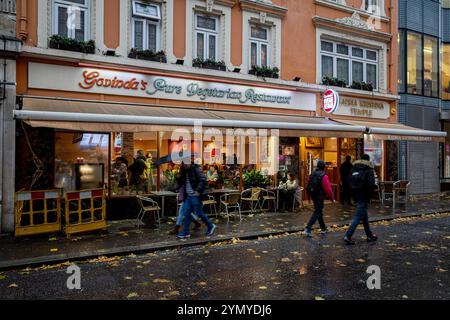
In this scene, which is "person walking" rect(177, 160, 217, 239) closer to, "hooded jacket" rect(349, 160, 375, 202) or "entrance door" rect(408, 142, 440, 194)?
"hooded jacket" rect(349, 160, 375, 202)

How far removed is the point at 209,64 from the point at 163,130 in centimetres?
371

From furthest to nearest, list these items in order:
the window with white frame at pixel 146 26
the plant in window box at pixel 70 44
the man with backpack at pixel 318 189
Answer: the window with white frame at pixel 146 26, the plant in window box at pixel 70 44, the man with backpack at pixel 318 189

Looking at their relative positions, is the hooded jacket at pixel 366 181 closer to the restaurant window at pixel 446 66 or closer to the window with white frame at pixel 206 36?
the window with white frame at pixel 206 36

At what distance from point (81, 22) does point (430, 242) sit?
34.1ft

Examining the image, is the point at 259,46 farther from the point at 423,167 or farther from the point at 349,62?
the point at 423,167

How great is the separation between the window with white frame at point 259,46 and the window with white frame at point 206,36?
4.69 ft

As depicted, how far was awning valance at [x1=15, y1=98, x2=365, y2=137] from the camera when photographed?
8203mm

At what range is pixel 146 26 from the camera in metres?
11.4

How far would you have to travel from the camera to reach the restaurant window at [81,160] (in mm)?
10137

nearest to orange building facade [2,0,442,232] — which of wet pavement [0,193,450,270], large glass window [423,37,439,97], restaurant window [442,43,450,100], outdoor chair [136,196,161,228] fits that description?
outdoor chair [136,196,161,228]

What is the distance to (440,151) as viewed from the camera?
18.9 meters

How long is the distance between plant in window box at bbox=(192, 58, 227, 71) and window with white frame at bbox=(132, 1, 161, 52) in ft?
4.07

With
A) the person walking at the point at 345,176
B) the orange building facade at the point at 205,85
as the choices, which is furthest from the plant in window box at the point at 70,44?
the person walking at the point at 345,176
